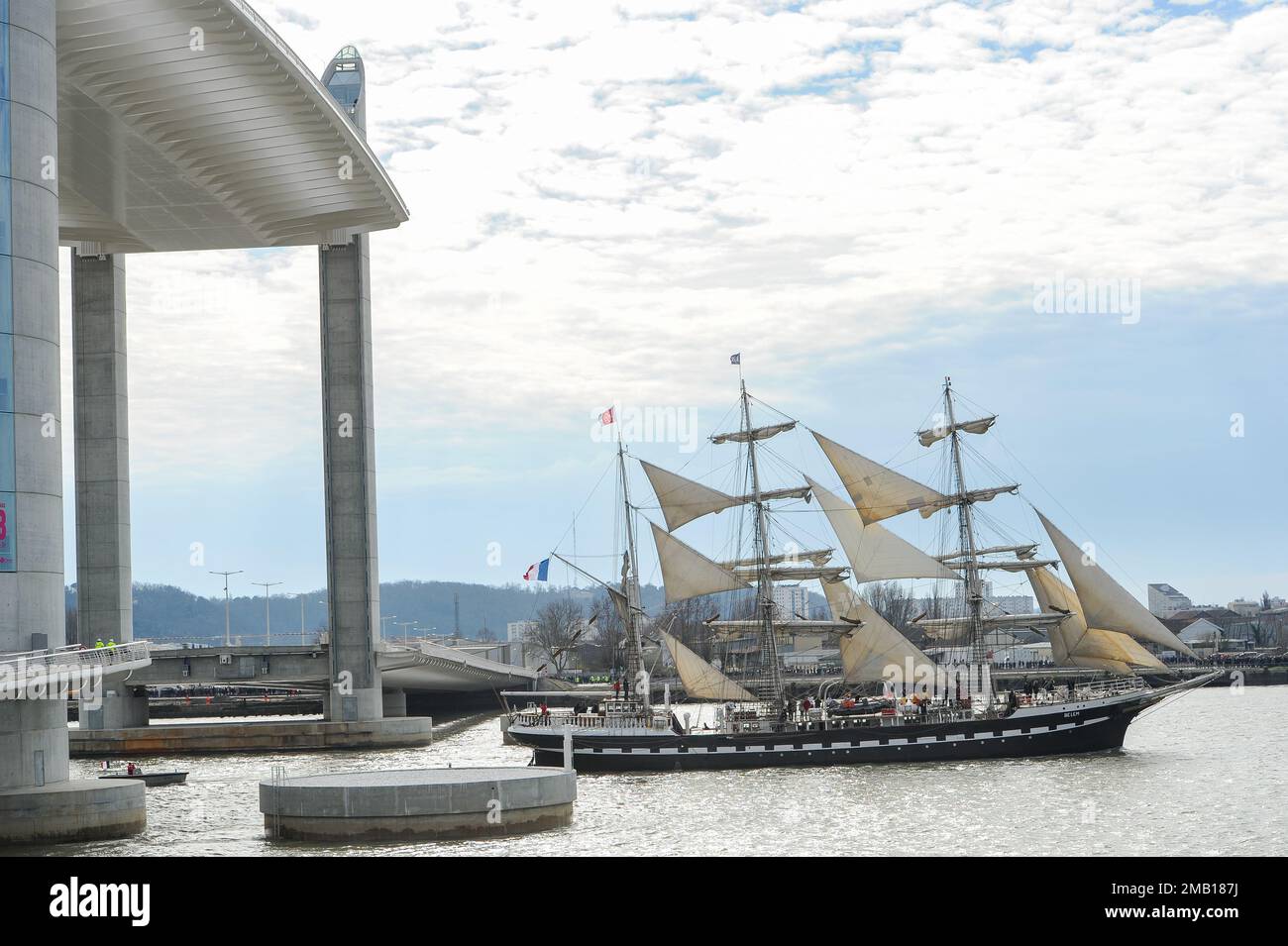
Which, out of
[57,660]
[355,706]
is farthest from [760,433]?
[57,660]

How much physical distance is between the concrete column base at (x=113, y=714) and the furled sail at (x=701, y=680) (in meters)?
27.5

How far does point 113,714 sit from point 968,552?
4221 cm

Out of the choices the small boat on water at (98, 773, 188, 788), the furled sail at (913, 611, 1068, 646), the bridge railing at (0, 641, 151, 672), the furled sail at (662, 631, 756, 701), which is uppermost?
the bridge railing at (0, 641, 151, 672)

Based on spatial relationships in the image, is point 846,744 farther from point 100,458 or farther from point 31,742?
point 100,458

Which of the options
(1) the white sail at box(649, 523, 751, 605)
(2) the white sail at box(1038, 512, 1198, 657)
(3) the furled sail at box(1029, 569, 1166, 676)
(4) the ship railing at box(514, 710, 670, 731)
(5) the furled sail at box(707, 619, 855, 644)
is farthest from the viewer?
(5) the furled sail at box(707, 619, 855, 644)

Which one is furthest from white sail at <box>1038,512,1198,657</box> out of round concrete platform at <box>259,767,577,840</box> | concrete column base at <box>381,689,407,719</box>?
concrete column base at <box>381,689,407,719</box>

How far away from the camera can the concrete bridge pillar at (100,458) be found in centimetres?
6969

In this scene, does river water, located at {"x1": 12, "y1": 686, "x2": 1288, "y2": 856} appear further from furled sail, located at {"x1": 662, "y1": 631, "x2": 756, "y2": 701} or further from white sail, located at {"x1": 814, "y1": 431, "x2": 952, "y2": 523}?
white sail, located at {"x1": 814, "y1": 431, "x2": 952, "y2": 523}

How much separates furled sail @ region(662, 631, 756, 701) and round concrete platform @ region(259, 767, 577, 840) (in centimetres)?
2773

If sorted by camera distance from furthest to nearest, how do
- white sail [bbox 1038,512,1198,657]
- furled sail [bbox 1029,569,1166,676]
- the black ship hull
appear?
1. furled sail [bbox 1029,569,1166,676]
2. white sail [bbox 1038,512,1198,657]
3. the black ship hull

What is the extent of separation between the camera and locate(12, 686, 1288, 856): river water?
34.5 metres

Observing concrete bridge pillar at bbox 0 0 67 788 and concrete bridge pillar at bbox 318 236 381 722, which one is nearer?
concrete bridge pillar at bbox 0 0 67 788

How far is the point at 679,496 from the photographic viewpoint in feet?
236
